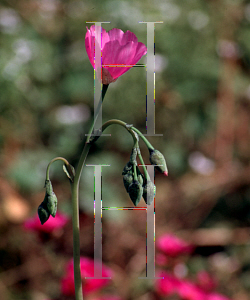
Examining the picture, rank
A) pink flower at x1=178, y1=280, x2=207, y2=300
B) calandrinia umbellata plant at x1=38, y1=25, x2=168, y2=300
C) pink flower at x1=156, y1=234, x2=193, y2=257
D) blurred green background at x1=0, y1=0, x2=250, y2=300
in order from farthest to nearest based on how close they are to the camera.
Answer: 1. blurred green background at x1=0, y1=0, x2=250, y2=300
2. pink flower at x1=156, y1=234, x2=193, y2=257
3. pink flower at x1=178, y1=280, x2=207, y2=300
4. calandrinia umbellata plant at x1=38, y1=25, x2=168, y2=300

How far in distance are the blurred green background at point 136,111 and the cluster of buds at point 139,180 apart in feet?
3.74

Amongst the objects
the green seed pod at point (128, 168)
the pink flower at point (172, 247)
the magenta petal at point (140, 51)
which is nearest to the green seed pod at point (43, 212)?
the green seed pod at point (128, 168)

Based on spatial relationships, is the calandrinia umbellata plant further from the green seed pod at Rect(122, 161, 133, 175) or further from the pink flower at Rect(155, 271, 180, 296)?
the pink flower at Rect(155, 271, 180, 296)

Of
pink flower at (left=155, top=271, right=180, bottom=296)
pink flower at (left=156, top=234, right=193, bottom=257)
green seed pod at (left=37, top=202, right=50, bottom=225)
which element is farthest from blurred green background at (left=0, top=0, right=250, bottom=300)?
green seed pod at (left=37, top=202, right=50, bottom=225)

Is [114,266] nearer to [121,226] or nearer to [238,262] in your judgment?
[121,226]

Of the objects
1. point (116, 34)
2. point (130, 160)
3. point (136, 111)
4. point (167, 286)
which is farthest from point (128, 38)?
point (136, 111)

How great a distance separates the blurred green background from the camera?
64.0 inches

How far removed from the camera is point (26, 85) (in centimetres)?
176

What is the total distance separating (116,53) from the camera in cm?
38

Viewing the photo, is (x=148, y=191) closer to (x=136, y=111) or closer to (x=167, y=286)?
(x=167, y=286)

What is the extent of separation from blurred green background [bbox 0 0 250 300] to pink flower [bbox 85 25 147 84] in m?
1.17

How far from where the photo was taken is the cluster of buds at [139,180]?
383mm

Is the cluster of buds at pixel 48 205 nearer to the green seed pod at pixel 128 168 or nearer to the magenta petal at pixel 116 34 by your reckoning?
the green seed pod at pixel 128 168

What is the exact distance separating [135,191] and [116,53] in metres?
0.16
